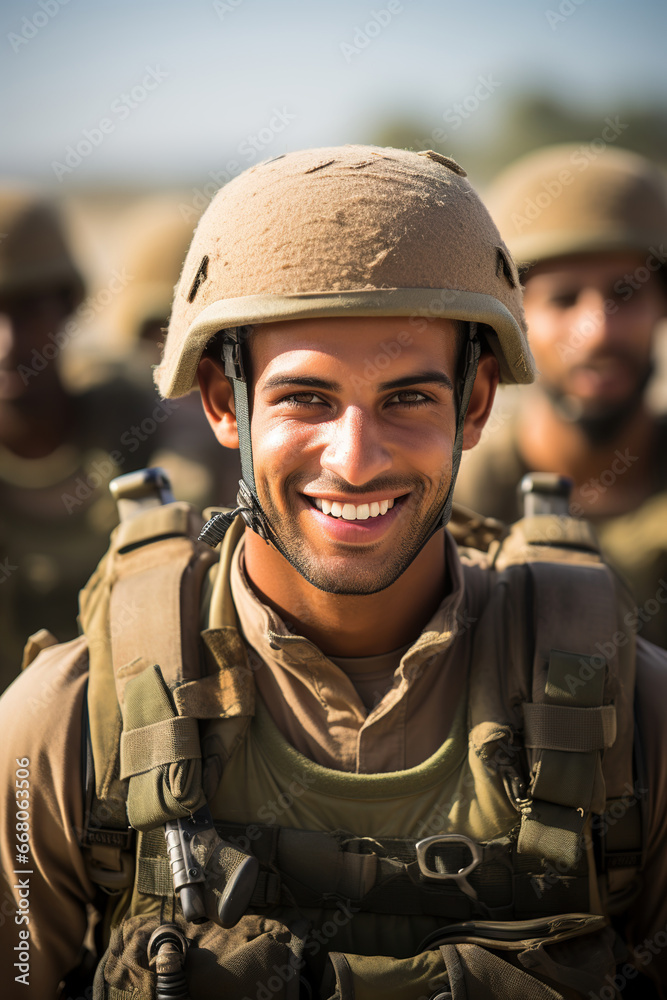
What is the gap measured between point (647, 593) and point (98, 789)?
14.5 ft

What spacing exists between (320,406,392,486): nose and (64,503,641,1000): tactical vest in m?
0.65

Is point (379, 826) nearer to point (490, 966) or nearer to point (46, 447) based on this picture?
point (490, 966)

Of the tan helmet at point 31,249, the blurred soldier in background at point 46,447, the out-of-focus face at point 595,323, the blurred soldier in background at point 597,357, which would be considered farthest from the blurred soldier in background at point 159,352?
the out-of-focus face at point 595,323

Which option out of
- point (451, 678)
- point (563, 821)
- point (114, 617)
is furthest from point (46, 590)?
point (563, 821)

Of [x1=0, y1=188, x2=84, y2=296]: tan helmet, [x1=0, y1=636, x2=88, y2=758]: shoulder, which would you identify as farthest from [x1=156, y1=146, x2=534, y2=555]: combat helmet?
[x1=0, y1=188, x2=84, y2=296]: tan helmet

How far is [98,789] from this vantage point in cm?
249

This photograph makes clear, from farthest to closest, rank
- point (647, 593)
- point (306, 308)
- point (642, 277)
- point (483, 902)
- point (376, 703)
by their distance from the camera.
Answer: point (642, 277)
point (647, 593)
point (376, 703)
point (483, 902)
point (306, 308)

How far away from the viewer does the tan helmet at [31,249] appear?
697 centimetres

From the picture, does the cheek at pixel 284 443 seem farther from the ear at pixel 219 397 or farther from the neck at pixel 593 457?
the neck at pixel 593 457

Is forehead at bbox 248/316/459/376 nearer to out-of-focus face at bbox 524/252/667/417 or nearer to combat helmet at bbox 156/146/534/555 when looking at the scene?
combat helmet at bbox 156/146/534/555

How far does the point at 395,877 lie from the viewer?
2.45 m

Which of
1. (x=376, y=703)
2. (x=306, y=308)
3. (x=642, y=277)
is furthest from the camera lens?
(x=642, y=277)

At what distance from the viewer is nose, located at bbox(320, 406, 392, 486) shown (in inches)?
91.1

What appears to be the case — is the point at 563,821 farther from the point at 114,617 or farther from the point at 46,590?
the point at 46,590
